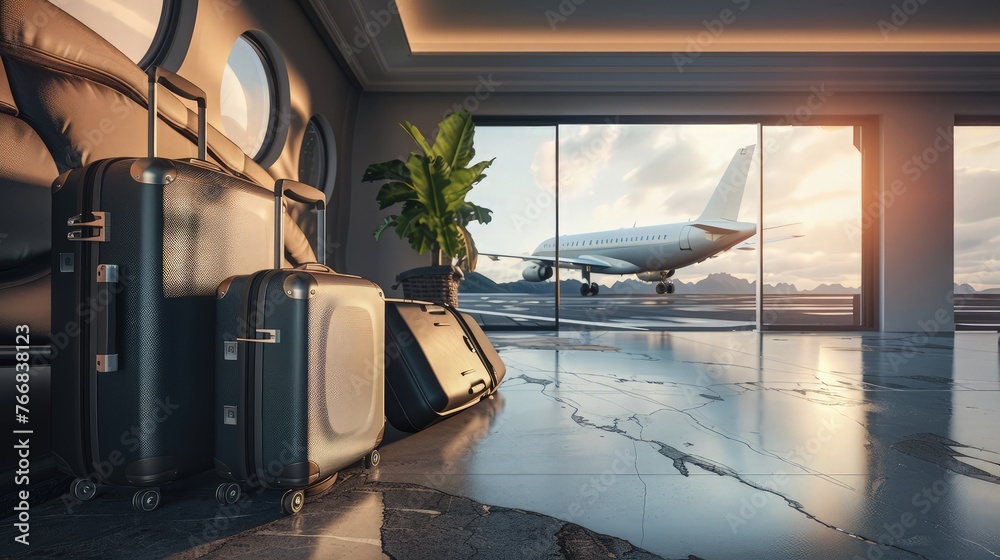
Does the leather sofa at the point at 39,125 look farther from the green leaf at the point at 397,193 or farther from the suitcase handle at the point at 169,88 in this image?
the green leaf at the point at 397,193

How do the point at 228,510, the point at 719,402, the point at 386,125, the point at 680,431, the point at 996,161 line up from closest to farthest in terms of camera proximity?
the point at 228,510, the point at 680,431, the point at 719,402, the point at 386,125, the point at 996,161

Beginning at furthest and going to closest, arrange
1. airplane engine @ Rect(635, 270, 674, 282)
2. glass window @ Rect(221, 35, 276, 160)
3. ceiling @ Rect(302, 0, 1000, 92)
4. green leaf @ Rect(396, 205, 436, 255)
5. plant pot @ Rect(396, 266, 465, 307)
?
airplane engine @ Rect(635, 270, 674, 282), ceiling @ Rect(302, 0, 1000, 92), green leaf @ Rect(396, 205, 436, 255), plant pot @ Rect(396, 266, 465, 307), glass window @ Rect(221, 35, 276, 160)

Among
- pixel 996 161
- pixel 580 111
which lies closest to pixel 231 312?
pixel 580 111

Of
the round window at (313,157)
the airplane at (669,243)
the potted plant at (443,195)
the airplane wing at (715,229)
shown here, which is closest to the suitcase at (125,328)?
the potted plant at (443,195)

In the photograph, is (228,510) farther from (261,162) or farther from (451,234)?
(261,162)

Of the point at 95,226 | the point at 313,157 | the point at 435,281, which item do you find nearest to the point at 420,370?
the point at 95,226

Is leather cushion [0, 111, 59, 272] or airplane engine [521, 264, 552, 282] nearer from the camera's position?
leather cushion [0, 111, 59, 272]

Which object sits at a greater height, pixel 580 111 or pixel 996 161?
pixel 580 111

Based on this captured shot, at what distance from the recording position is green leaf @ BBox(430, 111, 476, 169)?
3.27 m

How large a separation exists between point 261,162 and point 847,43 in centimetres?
511

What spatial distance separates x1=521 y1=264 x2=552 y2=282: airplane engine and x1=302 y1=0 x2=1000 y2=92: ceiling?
6091 millimetres

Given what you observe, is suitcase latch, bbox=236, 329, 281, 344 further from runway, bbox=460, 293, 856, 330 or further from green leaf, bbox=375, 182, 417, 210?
runway, bbox=460, 293, 856, 330

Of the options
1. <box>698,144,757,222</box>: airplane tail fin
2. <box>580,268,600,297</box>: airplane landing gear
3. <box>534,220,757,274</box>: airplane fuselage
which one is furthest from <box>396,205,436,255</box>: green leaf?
<box>698,144,757,222</box>: airplane tail fin

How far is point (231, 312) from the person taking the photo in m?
0.83
